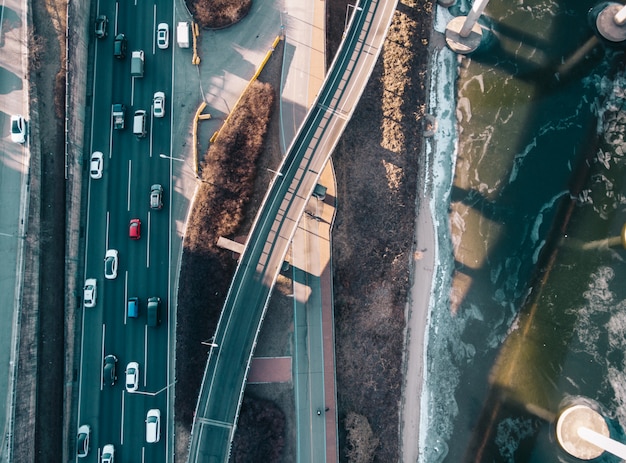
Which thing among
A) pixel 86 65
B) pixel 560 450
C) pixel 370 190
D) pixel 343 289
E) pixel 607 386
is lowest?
pixel 560 450

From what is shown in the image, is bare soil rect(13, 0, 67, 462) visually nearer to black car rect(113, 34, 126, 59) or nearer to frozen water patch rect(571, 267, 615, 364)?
black car rect(113, 34, 126, 59)

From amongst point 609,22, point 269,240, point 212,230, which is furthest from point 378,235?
point 609,22

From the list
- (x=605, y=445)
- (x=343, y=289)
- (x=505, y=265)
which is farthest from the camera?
(x=505, y=265)

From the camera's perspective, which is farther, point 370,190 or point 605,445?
point 370,190

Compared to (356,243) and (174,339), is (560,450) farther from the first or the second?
(174,339)

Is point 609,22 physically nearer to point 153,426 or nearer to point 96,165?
point 96,165

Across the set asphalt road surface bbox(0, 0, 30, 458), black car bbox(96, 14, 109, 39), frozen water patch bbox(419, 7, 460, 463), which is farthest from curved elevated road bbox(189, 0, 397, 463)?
black car bbox(96, 14, 109, 39)

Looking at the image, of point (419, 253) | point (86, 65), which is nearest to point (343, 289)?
point (419, 253)
